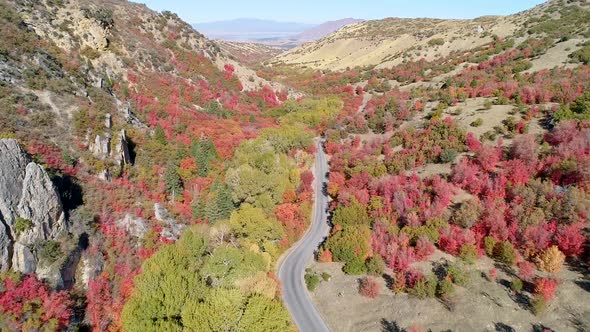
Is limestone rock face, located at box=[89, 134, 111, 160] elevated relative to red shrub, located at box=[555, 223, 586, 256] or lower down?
elevated

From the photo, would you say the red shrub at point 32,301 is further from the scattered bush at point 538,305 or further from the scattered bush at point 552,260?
the scattered bush at point 552,260

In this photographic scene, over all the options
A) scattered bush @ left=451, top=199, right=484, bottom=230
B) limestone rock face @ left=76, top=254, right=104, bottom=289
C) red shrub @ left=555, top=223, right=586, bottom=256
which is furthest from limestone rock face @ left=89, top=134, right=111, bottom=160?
red shrub @ left=555, top=223, right=586, bottom=256

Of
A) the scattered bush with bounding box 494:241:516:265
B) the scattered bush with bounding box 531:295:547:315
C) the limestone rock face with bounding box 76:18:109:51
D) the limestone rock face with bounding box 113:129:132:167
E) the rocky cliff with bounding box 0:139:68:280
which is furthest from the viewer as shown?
the limestone rock face with bounding box 76:18:109:51

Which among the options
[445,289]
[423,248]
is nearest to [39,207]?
[423,248]

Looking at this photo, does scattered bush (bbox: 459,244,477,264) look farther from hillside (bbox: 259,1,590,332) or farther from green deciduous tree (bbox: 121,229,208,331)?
green deciduous tree (bbox: 121,229,208,331)

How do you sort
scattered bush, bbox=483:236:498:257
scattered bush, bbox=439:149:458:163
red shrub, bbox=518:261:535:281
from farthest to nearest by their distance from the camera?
scattered bush, bbox=439:149:458:163 < scattered bush, bbox=483:236:498:257 < red shrub, bbox=518:261:535:281

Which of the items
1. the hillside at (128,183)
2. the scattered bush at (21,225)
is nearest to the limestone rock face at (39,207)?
the hillside at (128,183)

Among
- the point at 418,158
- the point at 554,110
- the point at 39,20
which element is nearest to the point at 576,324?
the point at 418,158
